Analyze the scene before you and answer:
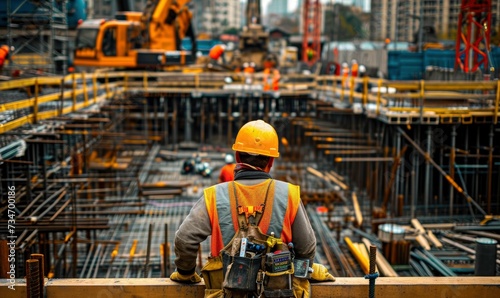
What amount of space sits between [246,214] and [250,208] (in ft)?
0.16

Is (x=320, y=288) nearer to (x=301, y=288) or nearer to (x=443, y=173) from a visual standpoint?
(x=301, y=288)

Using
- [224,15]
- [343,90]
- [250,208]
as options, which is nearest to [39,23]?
[343,90]

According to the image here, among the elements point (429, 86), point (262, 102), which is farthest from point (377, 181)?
point (262, 102)

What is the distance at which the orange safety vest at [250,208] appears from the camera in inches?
175

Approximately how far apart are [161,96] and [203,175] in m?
7.91

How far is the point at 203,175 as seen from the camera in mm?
20203

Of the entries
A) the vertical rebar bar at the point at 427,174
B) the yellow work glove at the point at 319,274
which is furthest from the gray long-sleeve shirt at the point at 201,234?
the vertical rebar bar at the point at 427,174

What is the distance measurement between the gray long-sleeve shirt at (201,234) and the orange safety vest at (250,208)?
42 millimetres

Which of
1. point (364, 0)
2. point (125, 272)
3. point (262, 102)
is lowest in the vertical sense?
point (125, 272)

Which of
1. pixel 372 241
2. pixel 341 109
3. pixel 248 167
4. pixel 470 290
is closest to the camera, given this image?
pixel 248 167

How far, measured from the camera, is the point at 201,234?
448 cm

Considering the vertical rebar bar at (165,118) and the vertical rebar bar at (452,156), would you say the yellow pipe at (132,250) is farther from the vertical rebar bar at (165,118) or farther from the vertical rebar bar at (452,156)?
the vertical rebar bar at (165,118)

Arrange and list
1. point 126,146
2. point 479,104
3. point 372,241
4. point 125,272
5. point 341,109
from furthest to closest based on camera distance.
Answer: point 126,146 < point 341,109 < point 479,104 < point 372,241 < point 125,272

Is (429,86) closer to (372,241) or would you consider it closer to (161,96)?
(372,241)
